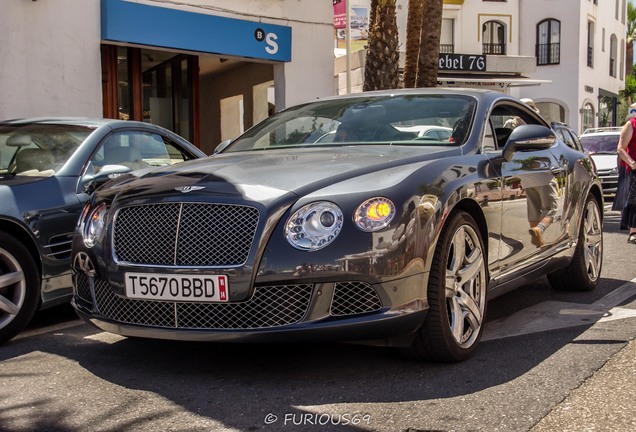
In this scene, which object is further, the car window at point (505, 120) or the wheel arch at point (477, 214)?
the car window at point (505, 120)

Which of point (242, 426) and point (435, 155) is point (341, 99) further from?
point (242, 426)

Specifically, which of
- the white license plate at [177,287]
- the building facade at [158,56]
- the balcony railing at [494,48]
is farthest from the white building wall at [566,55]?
the white license plate at [177,287]

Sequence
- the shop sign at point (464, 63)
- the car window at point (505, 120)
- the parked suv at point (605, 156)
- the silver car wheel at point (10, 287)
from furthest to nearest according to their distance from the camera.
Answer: the shop sign at point (464, 63) < the parked suv at point (605, 156) < the car window at point (505, 120) < the silver car wheel at point (10, 287)

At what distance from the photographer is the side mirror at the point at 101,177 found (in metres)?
5.74

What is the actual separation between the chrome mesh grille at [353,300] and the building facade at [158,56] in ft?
30.6

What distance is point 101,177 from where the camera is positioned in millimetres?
5805

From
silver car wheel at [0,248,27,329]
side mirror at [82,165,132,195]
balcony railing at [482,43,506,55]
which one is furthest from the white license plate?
balcony railing at [482,43,506,55]

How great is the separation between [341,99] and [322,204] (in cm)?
211

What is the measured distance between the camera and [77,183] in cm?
569

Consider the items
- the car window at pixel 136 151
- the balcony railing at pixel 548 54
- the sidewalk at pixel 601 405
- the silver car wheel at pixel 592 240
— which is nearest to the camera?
the sidewalk at pixel 601 405

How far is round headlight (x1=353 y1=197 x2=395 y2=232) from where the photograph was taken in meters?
3.88

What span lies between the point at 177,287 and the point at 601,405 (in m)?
1.94

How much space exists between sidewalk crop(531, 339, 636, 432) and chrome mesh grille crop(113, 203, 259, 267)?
1513 millimetres

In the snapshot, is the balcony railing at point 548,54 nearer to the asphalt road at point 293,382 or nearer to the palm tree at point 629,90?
the palm tree at point 629,90
